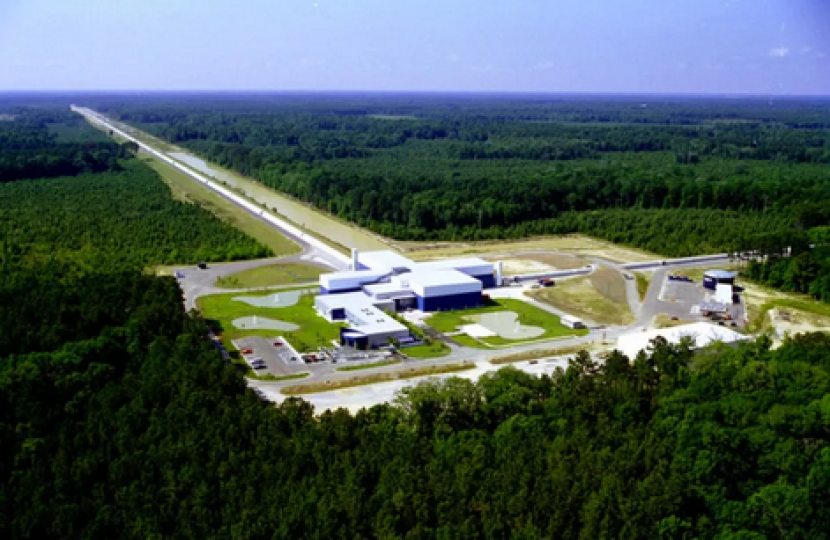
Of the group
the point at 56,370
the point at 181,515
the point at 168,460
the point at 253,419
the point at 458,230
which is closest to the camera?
the point at 181,515

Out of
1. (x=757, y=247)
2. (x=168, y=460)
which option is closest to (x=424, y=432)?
(x=168, y=460)

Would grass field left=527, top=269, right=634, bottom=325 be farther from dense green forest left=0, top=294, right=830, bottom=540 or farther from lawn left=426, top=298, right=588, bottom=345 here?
dense green forest left=0, top=294, right=830, bottom=540

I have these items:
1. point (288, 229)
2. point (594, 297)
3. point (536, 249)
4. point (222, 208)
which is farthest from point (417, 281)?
point (222, 208)

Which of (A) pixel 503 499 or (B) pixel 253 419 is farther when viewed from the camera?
(B) pixel 253 419

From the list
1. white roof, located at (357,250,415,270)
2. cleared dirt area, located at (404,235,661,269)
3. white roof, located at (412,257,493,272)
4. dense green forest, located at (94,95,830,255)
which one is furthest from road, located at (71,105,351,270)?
white roof, located at (412,257,493,272)

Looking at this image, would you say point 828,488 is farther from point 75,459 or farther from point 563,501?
point 75,459

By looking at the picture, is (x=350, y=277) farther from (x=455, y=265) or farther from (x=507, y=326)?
(x=507, y=326)
